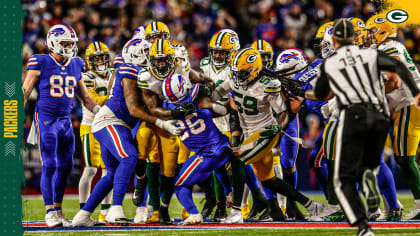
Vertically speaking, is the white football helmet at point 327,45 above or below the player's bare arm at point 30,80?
above

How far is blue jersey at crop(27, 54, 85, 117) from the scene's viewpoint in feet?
21.5

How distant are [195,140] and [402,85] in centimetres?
242

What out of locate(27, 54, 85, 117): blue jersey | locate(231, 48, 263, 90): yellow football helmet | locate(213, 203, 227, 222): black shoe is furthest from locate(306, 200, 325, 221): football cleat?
locate(27, 54, 85, 117): blue jersey

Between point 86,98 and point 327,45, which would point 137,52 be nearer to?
point 86,98

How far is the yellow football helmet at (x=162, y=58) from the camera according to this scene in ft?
20.4

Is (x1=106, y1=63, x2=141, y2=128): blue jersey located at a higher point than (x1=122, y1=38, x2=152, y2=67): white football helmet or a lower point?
lower

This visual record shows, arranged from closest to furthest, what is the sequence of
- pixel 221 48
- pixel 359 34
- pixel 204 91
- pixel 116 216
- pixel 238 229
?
pixel 238 229 < pixel 116 216 < pixel 204 91 < pixel 359 34 < pixel 221 48

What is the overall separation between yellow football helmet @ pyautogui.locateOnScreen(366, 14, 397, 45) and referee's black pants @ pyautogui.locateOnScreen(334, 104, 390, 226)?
7.18 ft

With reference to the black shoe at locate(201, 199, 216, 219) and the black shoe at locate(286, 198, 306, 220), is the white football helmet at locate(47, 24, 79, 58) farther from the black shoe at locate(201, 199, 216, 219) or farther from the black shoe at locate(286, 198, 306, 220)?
the black shoe at locate(286, 198, 306, 220)

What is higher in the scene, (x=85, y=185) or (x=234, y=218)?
(x=85, y=185)

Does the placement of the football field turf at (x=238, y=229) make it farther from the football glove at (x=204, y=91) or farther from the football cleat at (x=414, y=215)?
the football glove at (x=204, y=91)

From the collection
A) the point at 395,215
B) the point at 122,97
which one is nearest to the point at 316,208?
the point at 395,215

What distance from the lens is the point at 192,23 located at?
12484 mm

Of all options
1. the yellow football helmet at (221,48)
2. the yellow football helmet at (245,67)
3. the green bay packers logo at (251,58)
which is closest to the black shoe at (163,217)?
the yellow football helmet at (245,67)
